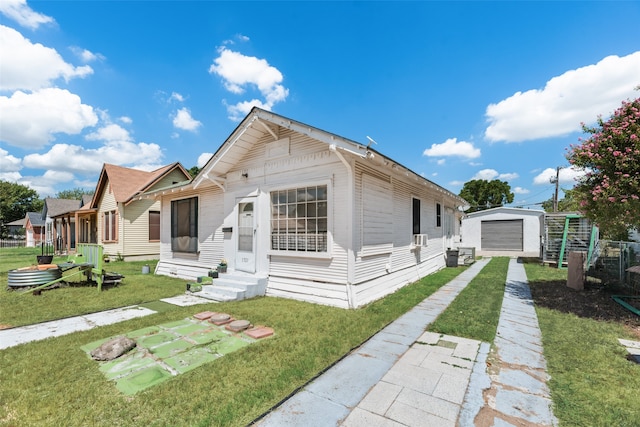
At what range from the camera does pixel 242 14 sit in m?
8.68

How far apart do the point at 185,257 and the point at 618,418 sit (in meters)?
10.9

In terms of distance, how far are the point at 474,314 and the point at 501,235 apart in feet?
54.2

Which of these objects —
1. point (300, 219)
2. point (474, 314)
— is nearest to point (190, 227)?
point (300, 219)

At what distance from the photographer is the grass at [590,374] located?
2442 millimetres

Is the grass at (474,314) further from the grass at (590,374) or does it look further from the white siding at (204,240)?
the white siding at (204,240)

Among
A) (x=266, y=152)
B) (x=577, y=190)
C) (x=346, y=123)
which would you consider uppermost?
(x=346, y=123)

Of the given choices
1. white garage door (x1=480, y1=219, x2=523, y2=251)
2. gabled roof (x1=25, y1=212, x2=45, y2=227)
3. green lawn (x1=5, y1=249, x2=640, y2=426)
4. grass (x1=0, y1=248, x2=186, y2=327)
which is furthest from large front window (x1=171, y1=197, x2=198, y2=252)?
gabled roof (x1=25, y1=212, x2=45, y2=227)

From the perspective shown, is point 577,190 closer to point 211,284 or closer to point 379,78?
point 379,78

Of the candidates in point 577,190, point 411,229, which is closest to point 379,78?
point 411,229

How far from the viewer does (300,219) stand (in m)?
6.79

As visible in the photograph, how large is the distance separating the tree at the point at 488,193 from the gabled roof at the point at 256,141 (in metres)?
40.0

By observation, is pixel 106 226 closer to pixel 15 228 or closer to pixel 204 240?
pixel 204 240

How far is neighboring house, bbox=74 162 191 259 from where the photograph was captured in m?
15.9

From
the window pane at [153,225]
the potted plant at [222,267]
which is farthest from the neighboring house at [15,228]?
the potted plant at [222,267]
